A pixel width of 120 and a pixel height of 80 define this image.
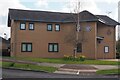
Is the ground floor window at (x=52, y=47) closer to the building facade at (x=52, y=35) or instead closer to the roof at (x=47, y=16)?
the building facade at (x=52, y=35)

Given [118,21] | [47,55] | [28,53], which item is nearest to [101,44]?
[118,21]

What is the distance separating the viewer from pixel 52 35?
41.7 m

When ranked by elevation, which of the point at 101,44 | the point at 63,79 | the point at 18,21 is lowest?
the point at 63,79

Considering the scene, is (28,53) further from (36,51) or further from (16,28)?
(16,28)

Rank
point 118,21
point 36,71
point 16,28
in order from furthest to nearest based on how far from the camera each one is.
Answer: point 118,21, point 16,28, point 36,71

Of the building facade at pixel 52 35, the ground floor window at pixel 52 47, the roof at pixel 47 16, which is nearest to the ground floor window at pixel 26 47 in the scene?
the building facade at pixel 52 35

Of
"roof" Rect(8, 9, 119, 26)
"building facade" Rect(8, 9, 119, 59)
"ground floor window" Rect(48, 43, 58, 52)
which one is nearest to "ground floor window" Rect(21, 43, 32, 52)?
"building facade" Rect(8, 9, 119, 59)

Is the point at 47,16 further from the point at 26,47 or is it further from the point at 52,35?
the point at 26,47

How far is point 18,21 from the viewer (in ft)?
132

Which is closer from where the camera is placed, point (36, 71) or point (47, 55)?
point (36, 71)

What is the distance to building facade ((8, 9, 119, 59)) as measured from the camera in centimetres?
4022

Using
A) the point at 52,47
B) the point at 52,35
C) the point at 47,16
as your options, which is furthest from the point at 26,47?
the point at 47,16

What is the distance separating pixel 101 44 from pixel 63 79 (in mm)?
27716

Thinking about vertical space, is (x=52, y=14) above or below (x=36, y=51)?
above
